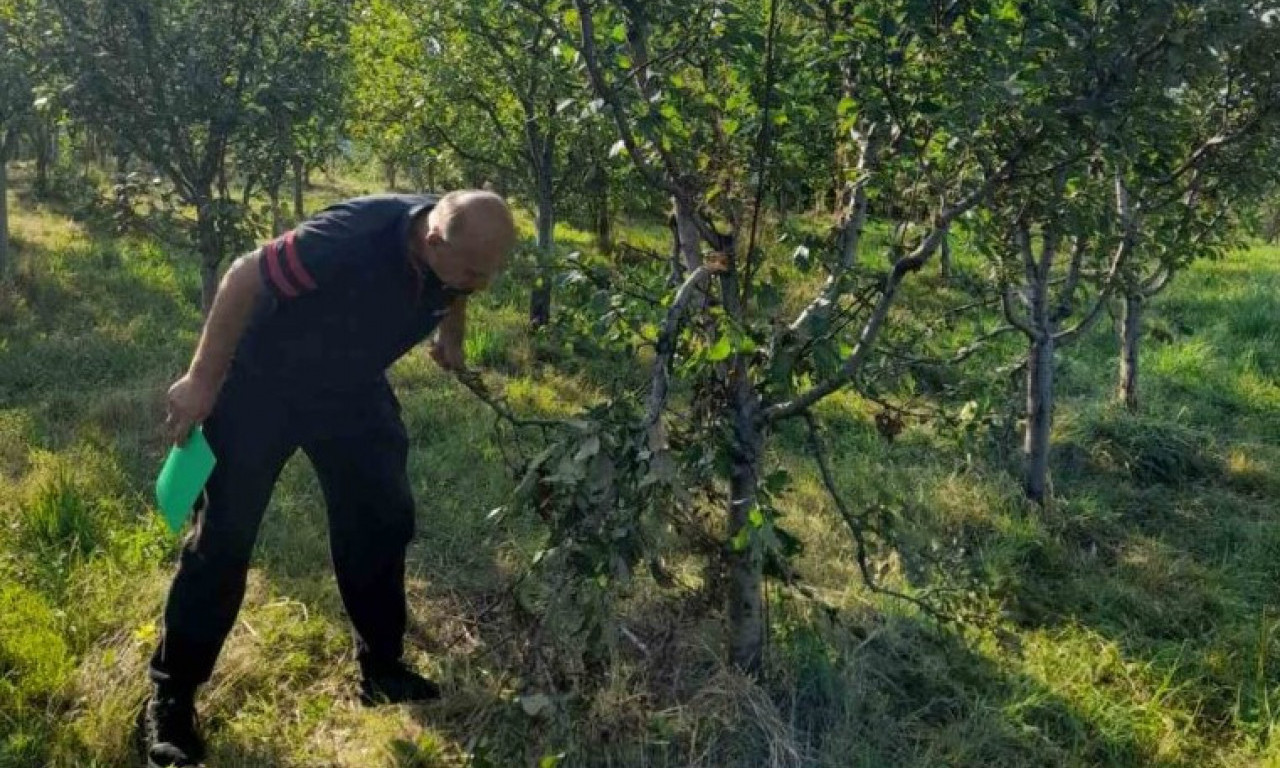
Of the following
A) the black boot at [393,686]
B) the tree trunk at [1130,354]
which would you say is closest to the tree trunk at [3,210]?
the black boot at [393,686]

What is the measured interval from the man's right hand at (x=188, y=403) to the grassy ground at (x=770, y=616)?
869 mm

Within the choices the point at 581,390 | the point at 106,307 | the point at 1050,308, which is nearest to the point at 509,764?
the point at 1050,308

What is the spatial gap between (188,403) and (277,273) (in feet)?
1.35

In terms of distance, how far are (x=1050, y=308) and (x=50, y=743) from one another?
4477mm

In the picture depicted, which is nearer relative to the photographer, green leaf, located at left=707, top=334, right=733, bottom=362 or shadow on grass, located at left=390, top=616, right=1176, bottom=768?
green leaf, located at left=707, top=334, right=733, bottom=362

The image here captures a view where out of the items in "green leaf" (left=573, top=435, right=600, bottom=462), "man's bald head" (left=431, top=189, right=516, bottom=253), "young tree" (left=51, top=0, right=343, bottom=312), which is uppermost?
"young tree" (left=51, top=0, right=343, bottom=312)

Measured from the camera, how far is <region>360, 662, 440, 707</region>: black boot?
317 centimetres

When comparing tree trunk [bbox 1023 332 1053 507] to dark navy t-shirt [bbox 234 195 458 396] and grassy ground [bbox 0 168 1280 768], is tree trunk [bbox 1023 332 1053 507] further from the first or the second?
dark navy t-shirt [bbox 234 195 458 396]

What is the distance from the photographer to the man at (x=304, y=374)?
2641 millimetres

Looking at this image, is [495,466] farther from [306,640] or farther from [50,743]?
[50,743]

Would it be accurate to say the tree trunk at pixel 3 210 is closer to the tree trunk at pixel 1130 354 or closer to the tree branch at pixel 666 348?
the tree branch at pixel 666 348

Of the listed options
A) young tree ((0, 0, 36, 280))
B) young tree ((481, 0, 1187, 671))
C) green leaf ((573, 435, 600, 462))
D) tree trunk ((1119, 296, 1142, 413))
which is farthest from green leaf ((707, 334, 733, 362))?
tree trunk ((1119, 296, 1142, 413))

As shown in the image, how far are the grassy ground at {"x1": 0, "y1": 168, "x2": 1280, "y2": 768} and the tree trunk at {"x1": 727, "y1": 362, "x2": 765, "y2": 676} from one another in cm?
10

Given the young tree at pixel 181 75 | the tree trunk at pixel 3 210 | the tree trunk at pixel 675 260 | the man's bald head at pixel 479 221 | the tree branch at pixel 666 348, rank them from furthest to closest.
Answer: the tree trunk at pixel 3 210
the young tree at pixel 181 75
the tree trunk at pixel 675 260
the man's bald head at pixel 479 221
the tree branch at pixel 666 348
